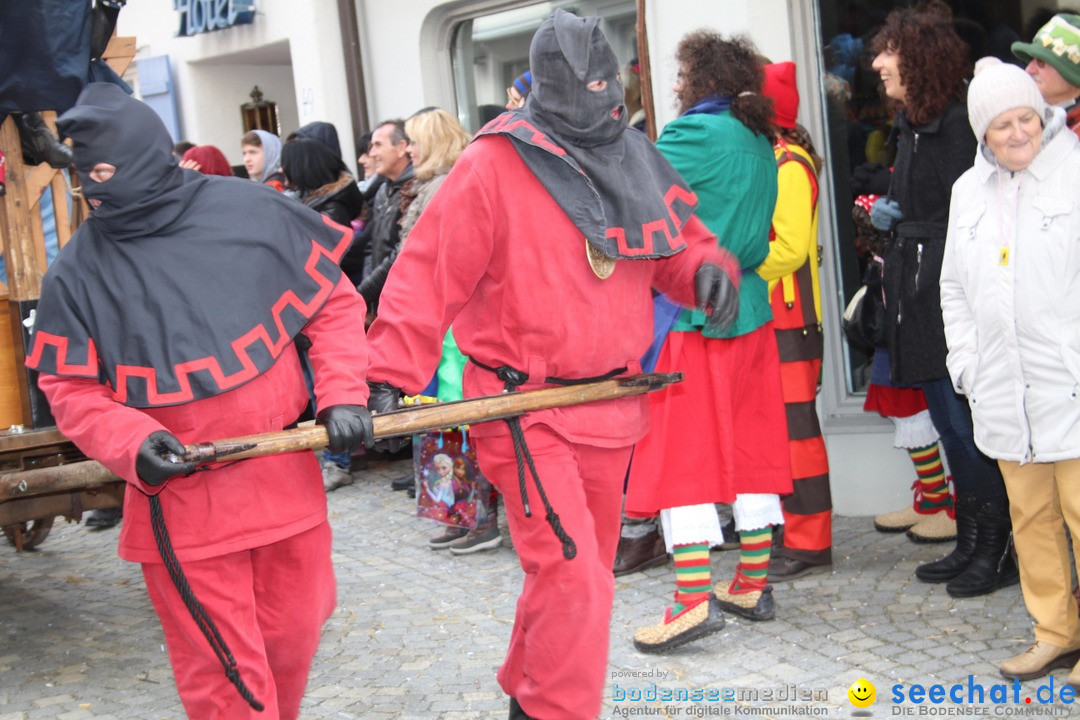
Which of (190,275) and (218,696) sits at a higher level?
(190,275)

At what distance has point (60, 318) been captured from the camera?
319 centimetres

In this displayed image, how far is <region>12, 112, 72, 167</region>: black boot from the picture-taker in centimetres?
504

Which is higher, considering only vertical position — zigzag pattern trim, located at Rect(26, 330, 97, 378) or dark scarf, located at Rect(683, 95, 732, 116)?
dark scarf, located at Rect(683, 95, 732, 116)

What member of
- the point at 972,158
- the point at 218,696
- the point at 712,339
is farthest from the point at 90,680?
the point at 972,158

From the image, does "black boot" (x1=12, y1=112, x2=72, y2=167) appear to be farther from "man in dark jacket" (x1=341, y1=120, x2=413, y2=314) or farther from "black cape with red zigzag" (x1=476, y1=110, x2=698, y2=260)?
"black cape with red zigzag" (x1=476, y1=110, x2=698, y2=260)

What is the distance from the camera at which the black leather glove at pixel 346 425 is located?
10.2 feet

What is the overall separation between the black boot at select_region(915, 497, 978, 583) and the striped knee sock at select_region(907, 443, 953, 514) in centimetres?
71

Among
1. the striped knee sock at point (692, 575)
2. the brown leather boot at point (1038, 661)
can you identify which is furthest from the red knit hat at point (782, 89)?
the brown leather boot at point (1038, 661)

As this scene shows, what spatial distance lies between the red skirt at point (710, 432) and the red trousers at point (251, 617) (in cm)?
169

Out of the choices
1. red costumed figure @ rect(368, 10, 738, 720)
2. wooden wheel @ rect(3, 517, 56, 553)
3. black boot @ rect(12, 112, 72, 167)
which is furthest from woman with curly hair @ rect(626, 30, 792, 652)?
wooden wheel @ rect(3, 517, 56, 553)

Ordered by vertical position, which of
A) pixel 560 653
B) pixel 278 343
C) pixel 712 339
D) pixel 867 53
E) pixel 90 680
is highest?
pixel 867 53

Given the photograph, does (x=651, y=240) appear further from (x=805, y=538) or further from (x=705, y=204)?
(x=805, y=538)

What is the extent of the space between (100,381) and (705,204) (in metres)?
2.45

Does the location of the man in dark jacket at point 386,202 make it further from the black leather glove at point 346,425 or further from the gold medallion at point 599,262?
the black leather glove at point 346,425
